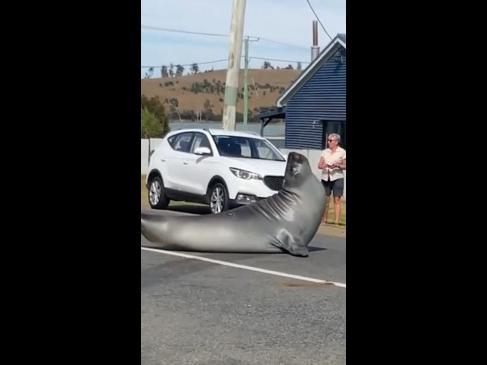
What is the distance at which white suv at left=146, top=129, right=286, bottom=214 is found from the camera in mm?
14047

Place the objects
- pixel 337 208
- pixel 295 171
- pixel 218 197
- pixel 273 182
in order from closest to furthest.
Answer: pixel 295 171
pixel 273 182
pixel 337 208
pixel 218 197

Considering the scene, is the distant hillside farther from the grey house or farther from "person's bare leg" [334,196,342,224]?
"person's bare leg" [334,196,342,224]

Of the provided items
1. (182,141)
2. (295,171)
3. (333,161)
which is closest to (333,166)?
(333,161)

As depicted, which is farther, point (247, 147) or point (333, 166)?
point (247, 147)

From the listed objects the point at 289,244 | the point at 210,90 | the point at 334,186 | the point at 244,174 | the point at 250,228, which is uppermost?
the point at 210,90

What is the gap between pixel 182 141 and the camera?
16.2 metres

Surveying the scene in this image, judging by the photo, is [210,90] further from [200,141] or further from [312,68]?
[200,141]

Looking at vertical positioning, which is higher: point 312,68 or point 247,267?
point 312,68

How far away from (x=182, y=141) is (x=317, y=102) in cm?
1546

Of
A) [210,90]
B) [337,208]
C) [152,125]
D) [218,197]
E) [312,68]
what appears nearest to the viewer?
[337,208]

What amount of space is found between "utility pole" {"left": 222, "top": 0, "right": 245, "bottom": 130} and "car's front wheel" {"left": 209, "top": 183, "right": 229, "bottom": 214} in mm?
3988
